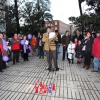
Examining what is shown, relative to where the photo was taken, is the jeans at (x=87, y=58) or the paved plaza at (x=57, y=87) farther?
the jeans at (x=87, y=58)

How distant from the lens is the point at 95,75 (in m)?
6.63

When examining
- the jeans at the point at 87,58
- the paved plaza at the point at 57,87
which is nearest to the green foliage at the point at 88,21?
the jeans at the point at 87,58

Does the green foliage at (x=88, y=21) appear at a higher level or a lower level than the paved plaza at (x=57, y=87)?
higher

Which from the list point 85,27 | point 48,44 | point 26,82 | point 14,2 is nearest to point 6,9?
point 14,2

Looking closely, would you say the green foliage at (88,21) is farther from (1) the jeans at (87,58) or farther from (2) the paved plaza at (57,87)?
(2) the paved plaza at (57,87)

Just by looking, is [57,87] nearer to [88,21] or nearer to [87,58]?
[87,58]

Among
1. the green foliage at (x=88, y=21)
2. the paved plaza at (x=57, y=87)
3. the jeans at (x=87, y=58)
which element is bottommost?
the paved plaza at (x=57, y=87)

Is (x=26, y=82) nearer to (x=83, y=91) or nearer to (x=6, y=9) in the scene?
(x=83, y=91)

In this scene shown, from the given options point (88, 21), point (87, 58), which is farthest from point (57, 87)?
point (88, 21)

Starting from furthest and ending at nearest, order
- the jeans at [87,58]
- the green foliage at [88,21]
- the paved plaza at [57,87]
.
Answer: the green foliage at [88,21] < the jeans at [87,58] < the paved plaza at [57,87]

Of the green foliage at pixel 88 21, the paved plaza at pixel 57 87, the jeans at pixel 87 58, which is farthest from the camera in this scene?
the green foliage at pixel 88 21

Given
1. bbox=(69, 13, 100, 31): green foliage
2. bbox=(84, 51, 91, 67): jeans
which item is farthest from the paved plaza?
bbox=(69, 13, 100, 31): green foliage

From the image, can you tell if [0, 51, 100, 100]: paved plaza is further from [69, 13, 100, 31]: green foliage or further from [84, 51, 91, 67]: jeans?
[69, 13, 100, 31]: green foliage

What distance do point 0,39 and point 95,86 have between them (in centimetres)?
452
